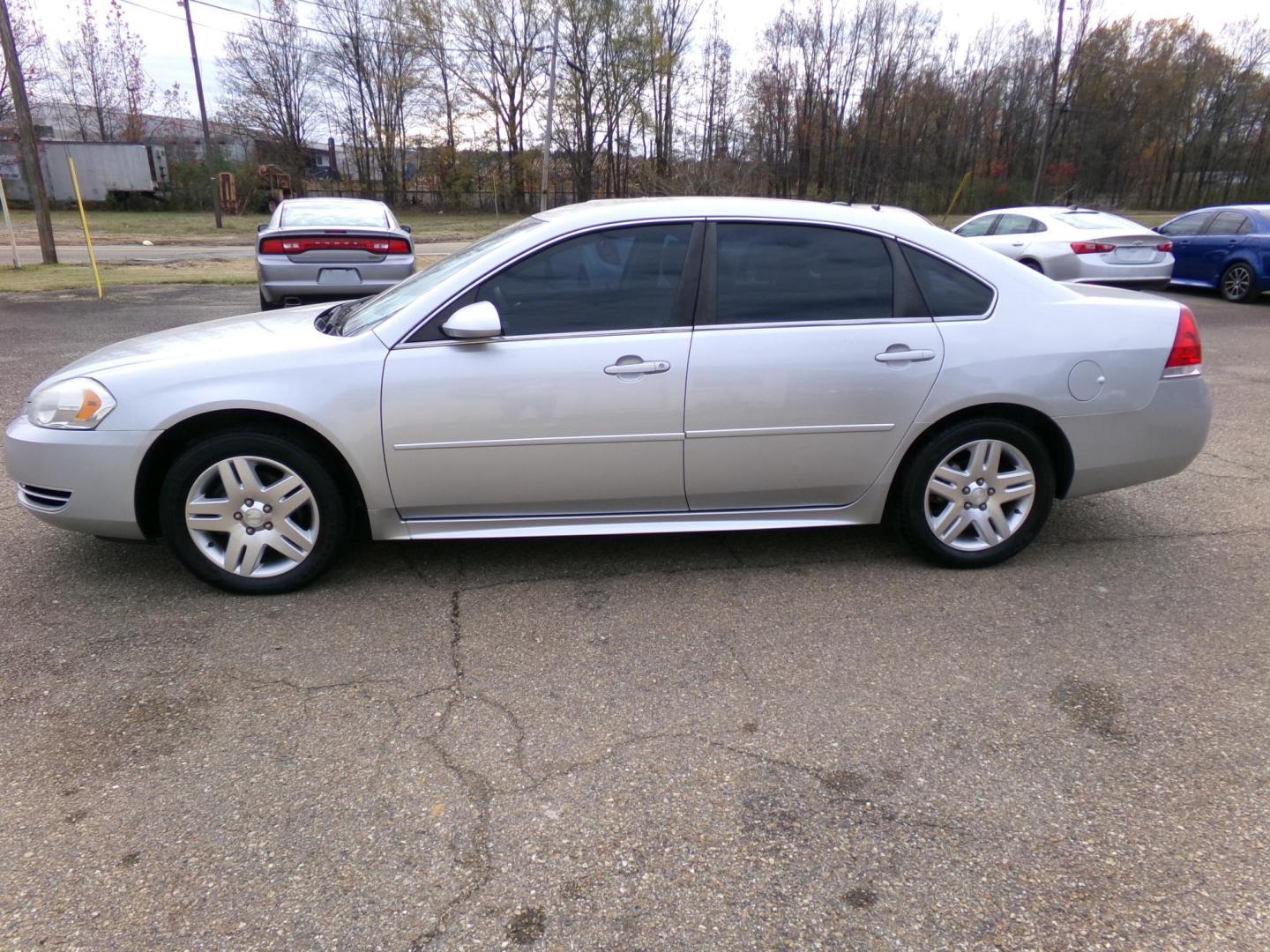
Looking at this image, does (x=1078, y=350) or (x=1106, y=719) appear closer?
(x=1106, y=719)

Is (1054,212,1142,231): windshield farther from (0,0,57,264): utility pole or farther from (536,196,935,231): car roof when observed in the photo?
(0,0,57,264): utility pole

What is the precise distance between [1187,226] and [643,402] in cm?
1472

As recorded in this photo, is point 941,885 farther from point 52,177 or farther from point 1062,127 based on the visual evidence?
point 1062,127

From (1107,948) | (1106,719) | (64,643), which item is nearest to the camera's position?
(1107,948)

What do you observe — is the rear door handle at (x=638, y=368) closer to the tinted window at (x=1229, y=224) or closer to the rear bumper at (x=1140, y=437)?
the rear bumper at (x=1140, y=437)

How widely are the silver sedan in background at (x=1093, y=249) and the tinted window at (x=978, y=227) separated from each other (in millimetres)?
1198

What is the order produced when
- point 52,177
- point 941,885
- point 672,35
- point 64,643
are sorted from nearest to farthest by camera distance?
1. point 941,885
2. point 64,643
3. point 52,177
4. point 672,35

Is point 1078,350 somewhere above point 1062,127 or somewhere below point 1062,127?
below

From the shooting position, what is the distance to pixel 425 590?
363 centimetres

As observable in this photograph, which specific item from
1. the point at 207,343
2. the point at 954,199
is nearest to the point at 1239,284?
the point at 954,199

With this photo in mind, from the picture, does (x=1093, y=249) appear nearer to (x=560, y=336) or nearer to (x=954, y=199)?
(x=560, y=336)

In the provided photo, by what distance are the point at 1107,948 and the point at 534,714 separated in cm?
165

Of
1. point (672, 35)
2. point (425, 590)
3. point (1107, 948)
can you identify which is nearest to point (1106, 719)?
point (1107, 948)

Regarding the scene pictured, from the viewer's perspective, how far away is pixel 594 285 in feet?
11.6
